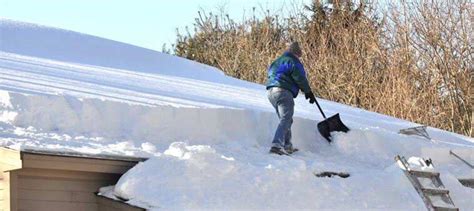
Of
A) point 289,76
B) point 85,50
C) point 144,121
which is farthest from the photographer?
point 85,50

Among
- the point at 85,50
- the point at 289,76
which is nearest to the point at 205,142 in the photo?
the point at 289,76

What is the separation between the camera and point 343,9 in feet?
75.0

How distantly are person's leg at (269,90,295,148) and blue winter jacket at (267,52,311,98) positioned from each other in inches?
4.2

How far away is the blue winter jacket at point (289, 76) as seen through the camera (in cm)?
893

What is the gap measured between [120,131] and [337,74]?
554 inches

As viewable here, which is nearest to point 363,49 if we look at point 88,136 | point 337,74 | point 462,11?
point 337,74

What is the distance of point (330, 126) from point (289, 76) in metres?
1.12

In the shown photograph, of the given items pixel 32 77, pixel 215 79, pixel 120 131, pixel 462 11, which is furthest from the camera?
pixel 462 11

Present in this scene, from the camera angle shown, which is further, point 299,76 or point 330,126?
point 330,126

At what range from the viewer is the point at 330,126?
9.64 m

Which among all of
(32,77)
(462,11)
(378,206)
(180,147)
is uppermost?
(462,11)

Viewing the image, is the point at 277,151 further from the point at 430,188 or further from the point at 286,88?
the point at 430,188

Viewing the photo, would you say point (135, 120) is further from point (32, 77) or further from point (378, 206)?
point (378, 206)

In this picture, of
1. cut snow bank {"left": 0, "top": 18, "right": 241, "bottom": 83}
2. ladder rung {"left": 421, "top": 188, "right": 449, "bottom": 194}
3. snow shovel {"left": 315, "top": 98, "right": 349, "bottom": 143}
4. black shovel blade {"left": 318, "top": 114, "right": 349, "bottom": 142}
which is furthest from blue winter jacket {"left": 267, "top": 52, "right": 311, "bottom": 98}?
cut snow bank {"left": 0, "top": 18, "right": 241, "bottom": 83}
